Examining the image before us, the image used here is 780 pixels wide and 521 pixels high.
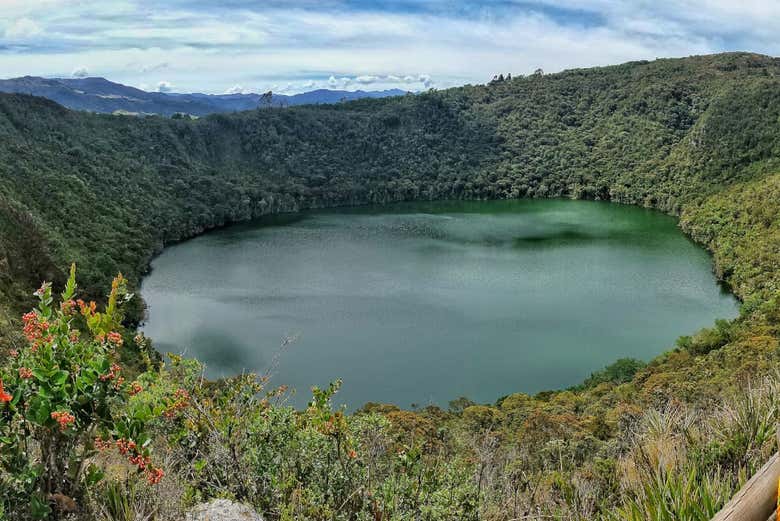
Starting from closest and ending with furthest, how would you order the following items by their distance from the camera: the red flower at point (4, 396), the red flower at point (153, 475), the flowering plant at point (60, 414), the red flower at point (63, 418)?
the red flower at point (4, 396)
the red flower at point (63, 418)
the flowering plant at point (60, 414)
the red flower at point (153, 475)

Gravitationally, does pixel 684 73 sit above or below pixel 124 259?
above

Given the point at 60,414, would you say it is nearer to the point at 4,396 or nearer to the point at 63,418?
the point at 63,418

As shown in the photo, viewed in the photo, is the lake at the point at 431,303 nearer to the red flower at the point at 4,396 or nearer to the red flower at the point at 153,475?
the red flower at the point at 153,475

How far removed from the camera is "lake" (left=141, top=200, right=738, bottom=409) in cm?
2992

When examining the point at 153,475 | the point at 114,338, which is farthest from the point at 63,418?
the point at 153,475

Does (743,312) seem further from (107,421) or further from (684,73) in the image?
(684,73)

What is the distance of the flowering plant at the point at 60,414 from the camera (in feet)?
12.4

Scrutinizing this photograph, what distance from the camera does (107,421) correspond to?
405 centimetres

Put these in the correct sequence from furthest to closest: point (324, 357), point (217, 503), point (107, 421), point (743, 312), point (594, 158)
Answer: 1. point (594, 158)
2. point (743, 312)
3. point (324, 357)
4. point (217, 503)
5. point (107, 421)

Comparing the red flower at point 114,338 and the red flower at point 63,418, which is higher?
the red flower at point 114,338

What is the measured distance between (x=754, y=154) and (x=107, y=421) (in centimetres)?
7375

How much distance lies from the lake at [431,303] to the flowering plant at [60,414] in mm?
17499

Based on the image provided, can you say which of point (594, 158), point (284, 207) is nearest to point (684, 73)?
point (594, 158)

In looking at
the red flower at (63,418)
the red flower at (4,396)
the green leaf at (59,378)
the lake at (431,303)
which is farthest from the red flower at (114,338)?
the lake at (431,303)
